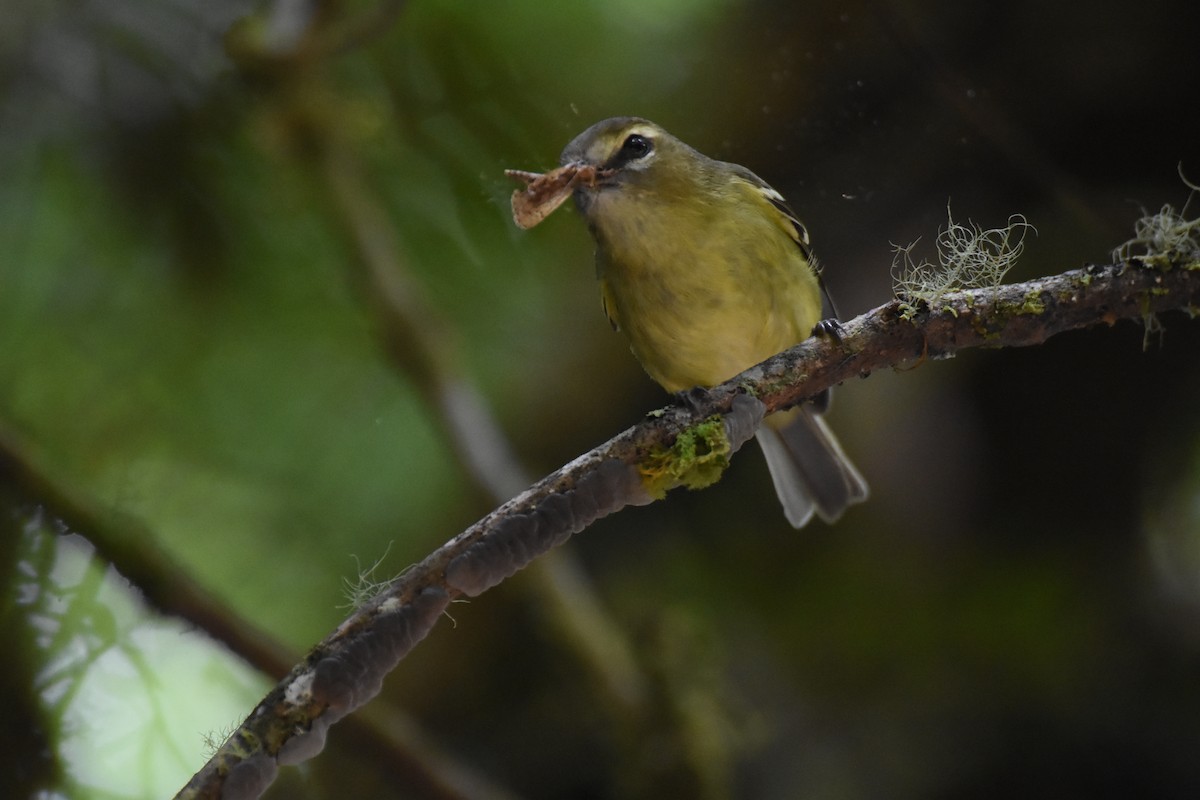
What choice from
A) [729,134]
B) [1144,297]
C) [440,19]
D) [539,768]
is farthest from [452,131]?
[539,768]

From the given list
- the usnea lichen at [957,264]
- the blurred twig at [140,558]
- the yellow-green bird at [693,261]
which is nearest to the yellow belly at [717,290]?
the yellow-green bird at [693,261]

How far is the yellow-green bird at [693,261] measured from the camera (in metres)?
1.04

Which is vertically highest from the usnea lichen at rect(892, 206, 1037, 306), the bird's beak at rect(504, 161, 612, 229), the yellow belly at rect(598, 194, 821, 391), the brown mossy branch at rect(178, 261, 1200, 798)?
the yellow belly at rect(598, 194, 821, 391)

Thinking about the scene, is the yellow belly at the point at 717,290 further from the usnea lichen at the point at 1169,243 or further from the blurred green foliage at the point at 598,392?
the usnea lichen at the point at 1169,243

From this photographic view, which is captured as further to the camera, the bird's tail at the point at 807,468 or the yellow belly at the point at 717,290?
the bird's tail at the point at 807,468

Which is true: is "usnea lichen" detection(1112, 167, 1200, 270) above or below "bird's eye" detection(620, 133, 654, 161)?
below

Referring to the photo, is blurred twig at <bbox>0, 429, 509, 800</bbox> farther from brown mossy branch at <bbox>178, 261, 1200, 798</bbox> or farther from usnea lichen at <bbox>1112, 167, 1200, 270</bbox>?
usnea lichen at <bbox>1112, 167, 1200, 270</bbox>

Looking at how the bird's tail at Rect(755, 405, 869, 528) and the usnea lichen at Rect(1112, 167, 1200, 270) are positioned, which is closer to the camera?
the usnea lichen at Rect(1112, 167, 1200, 270)

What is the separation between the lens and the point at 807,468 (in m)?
1.41

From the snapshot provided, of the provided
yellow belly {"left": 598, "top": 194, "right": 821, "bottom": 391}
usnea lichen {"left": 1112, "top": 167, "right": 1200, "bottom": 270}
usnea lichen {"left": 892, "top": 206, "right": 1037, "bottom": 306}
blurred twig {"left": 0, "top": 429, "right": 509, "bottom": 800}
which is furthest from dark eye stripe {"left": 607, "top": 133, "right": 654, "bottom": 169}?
blurred twig {"left": 0, "top": 429, "right": 509, "bottom": 800}

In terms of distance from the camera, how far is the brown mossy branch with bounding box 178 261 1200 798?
642 millimetres

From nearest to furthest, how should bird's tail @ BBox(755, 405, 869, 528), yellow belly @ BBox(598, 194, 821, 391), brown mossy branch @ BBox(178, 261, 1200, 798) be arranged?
brown mossy branch @ BBox(178, 261, 1200, 798)
yellow belly @ BBox(598, 194, 821, 391)
bird's tail @ BBox(755, 405, 869, 528)

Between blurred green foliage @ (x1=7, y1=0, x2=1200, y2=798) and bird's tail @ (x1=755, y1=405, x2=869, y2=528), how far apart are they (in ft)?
0.41

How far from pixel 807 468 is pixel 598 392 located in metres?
0.32
